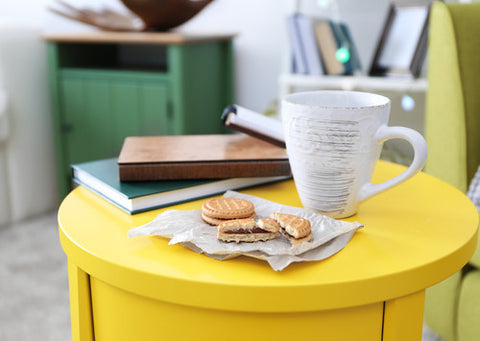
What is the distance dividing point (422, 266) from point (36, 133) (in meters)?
1.80

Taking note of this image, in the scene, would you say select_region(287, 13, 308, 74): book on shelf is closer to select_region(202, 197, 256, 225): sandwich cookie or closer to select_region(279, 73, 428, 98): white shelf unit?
select_region(279, 73, 428, 98): white shelf unit

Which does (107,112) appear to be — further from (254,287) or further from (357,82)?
(254,287)

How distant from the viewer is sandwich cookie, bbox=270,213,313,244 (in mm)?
555

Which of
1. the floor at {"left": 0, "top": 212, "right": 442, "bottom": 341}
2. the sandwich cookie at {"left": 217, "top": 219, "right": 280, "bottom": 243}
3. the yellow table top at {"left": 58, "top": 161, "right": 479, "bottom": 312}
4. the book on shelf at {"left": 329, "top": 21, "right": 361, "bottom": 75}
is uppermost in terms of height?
the book on shelf at {"left": 329, "top": 21, "right": 361, "bottom": 75}

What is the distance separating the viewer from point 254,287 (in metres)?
0.49

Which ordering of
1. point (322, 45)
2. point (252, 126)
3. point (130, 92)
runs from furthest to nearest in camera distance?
1. point (130, 92)
2. point (322, 45)
3. point (252, 126)

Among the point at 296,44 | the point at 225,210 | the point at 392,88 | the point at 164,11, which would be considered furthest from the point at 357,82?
the point at 225,210

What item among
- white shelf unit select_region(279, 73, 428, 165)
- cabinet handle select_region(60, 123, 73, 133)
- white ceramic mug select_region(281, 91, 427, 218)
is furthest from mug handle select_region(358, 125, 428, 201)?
cabinet handle select_region(60, 123, 73, 133)

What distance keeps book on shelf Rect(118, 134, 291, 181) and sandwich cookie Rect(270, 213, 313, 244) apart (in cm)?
17

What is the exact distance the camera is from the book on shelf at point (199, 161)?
73cm

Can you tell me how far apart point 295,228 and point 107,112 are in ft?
4.77

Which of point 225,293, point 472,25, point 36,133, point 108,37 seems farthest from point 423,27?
point 36,133

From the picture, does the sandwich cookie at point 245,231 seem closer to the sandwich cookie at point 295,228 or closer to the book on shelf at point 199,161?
the sandwich cookie at point 295,228

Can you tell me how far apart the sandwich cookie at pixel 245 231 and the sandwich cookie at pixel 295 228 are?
0.04 ft
